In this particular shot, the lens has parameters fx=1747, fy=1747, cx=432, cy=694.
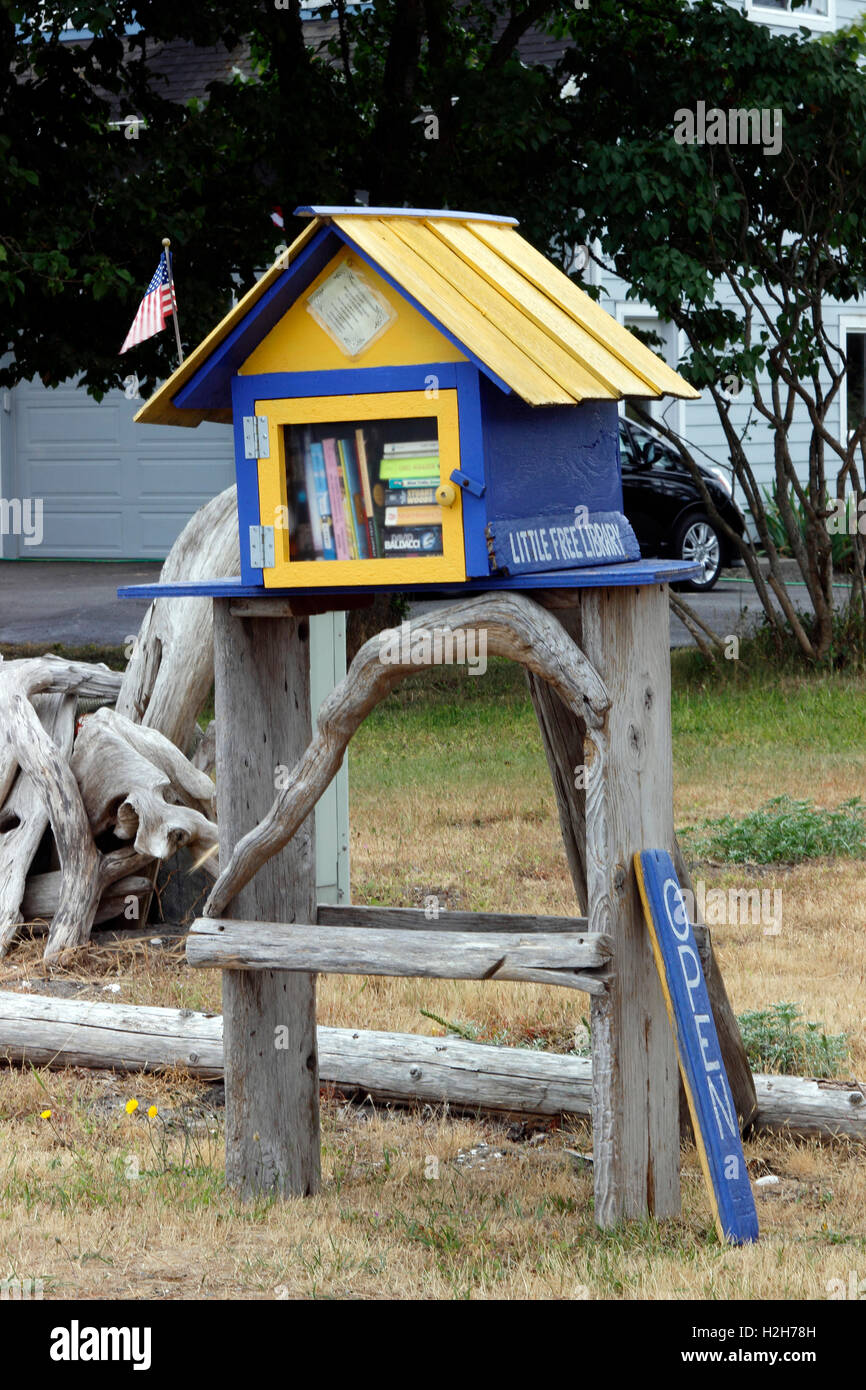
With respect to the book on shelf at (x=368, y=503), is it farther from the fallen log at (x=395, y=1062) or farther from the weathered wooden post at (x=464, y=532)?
the fallen log at (x=395, y=1062)

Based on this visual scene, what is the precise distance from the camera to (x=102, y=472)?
23375 millimetres

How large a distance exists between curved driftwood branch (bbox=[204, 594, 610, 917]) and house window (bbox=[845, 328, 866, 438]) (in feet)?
65.0

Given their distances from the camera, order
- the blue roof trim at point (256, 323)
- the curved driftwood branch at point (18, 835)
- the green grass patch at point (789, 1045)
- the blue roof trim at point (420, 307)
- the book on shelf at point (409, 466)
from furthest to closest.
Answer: the curved driftwood branch at point (18, 835), the green grass patch at point (789, 1045), the blue roof trim at point (256, 323), the book on shelf at point (409, 466), the blue roof trim at point (420, 307)

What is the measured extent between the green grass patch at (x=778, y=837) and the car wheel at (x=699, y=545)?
10.2m

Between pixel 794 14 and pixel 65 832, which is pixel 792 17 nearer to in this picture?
pixel 794 14

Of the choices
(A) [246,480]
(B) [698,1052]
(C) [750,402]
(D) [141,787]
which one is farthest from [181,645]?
(C) [750,402]

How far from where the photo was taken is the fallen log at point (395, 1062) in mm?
4980

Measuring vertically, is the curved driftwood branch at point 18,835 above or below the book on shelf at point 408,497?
below

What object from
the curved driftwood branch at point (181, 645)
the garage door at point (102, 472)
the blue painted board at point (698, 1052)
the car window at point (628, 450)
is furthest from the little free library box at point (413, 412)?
the garage door at point (102, 472)

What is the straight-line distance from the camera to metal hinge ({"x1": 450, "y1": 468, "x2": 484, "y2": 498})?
3.93m

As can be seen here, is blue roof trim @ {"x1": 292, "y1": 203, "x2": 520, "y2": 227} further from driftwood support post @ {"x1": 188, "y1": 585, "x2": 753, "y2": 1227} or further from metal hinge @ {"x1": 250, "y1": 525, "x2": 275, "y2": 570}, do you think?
driftwood support post @ {"x1": 188, "y1": 585, "x2": 753, "y2": 1227}

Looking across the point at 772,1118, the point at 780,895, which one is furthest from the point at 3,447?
the point at 772,1118

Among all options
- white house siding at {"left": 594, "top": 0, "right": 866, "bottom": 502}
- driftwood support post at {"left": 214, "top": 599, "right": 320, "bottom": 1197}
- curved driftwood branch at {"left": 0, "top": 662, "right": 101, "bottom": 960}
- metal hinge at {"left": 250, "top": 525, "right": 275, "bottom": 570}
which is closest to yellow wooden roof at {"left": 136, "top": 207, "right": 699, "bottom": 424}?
metal hinge at {"left": 250, "top": 525, "right": 275, "bottom": 570}

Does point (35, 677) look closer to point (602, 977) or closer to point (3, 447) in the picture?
point (602, 977)
